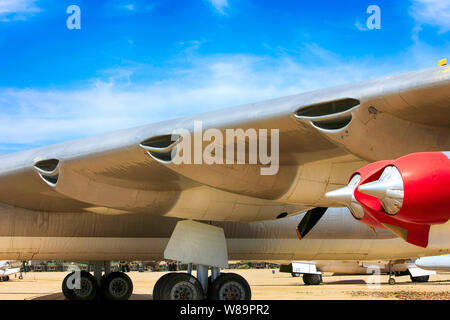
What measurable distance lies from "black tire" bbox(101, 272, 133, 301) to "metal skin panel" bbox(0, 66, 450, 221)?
5175mm

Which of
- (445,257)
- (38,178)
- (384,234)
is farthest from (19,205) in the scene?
(445,257)

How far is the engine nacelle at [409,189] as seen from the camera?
5258 millimetres

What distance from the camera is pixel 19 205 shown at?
49.5 ft

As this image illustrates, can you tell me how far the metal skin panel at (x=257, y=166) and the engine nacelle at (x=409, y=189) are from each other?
7.19ft

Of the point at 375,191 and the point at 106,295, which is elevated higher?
the point at 375,191

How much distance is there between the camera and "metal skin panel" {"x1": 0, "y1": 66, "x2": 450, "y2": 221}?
25.9 feet

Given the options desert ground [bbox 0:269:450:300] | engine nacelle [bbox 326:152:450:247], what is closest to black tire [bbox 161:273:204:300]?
engine nacelle [bbox 326:152:450:247]

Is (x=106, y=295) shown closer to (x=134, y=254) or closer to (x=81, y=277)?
(x=81, y=277)

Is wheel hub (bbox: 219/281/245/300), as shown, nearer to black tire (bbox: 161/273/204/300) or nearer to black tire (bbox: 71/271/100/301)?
black tire (bbox: 161/273/204/300)

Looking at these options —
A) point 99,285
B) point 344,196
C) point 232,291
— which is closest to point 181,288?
point 232,291

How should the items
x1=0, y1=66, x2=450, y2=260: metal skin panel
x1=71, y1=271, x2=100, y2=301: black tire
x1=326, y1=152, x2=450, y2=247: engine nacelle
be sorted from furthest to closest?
1. x1=71, y1=271, x2=100, y2=301: black tire
2. x1=0, y1=66, x2=450, y2=260: metal skin panel
3. x1=326, y1=152, x2=450, y2=247: engine nacelle

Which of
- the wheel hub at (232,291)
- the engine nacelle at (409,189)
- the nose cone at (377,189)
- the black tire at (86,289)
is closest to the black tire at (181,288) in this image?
the wheel hub at (232,291)

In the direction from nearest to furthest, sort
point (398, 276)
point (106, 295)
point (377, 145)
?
point (377, 145) < point (106, 295) < point (398, 276)
